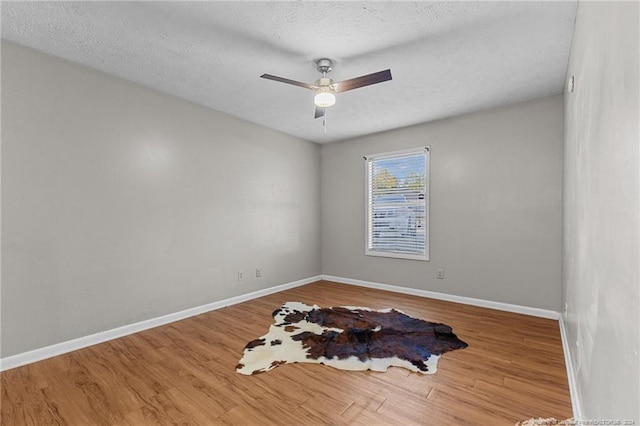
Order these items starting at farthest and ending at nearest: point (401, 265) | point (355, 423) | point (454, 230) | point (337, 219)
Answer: point (337, 219) → point (401, 265) → point (454, 230) → point (355, 423)

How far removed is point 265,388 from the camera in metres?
2.09

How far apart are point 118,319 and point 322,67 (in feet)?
10.6

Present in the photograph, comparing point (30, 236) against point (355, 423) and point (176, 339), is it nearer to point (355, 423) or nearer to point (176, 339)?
point (176, 339)

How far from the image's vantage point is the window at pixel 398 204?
4.57 metres

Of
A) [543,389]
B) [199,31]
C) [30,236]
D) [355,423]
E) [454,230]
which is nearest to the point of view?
[355,423]

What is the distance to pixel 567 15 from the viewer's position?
206 cm

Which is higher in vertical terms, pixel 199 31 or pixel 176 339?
pixel 199 31

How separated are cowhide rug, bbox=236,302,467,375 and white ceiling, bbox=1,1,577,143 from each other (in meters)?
2.63

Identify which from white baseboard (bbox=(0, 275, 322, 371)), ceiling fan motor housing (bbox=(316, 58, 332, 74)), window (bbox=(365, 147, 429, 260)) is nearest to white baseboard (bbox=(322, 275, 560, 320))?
window (bbox=(365, 147, 429, 260))

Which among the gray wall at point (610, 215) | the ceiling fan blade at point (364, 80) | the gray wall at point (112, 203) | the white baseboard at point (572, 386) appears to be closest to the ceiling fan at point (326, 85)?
the ceiling fan blade at point (364, 80)

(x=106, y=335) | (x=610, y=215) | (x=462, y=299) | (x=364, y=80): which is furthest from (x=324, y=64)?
(x=462, y=299)

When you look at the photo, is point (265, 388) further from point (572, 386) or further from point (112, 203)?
point (112, 203)

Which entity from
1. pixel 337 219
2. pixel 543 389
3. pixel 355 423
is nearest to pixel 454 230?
pixel 337 219

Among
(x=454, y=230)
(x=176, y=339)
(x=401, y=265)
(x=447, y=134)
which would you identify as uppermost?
(x=447, y=134)
